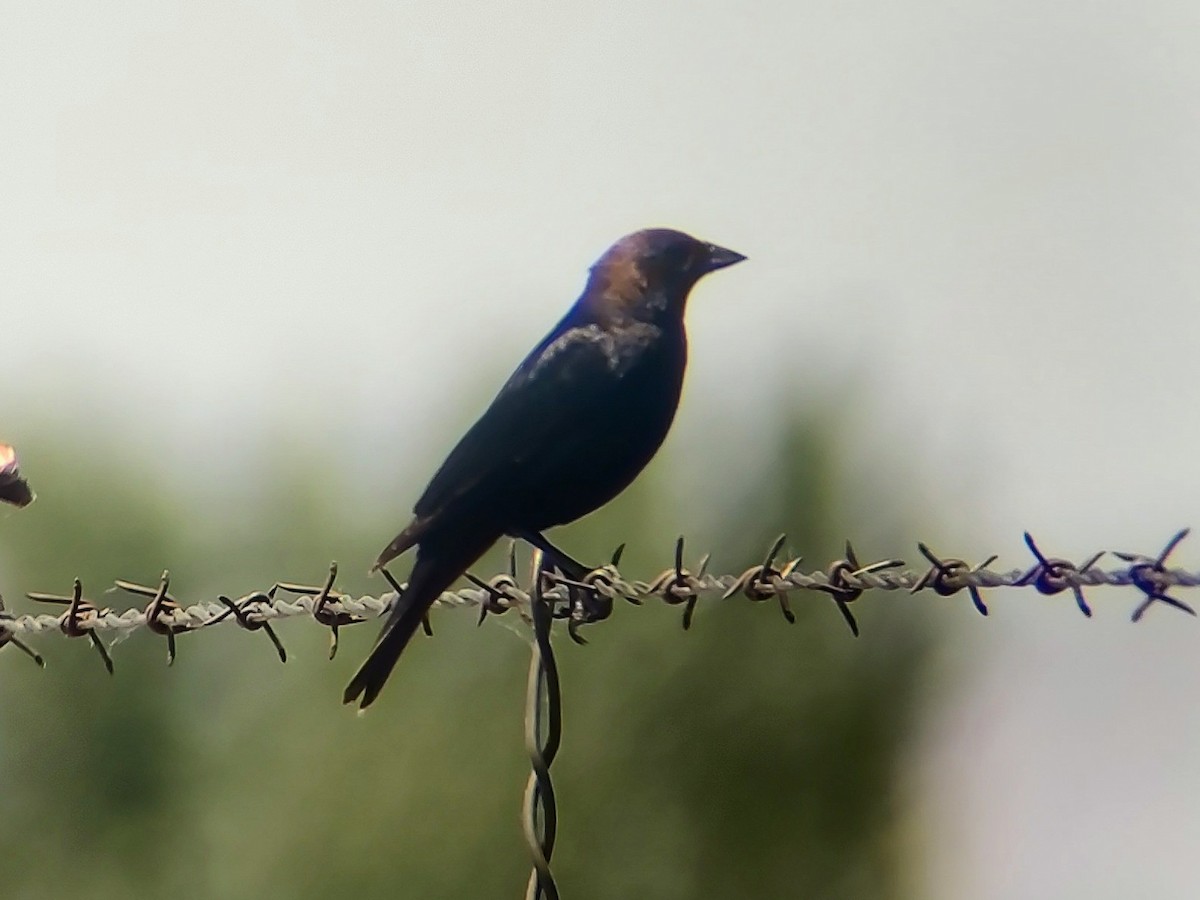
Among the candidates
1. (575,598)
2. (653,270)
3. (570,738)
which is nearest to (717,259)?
(653,270)

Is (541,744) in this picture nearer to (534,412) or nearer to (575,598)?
(575,598)

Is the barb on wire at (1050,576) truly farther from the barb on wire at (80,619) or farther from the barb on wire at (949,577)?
the barb on wire at (80,619)

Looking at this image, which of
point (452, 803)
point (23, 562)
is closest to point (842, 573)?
point (452, 803)

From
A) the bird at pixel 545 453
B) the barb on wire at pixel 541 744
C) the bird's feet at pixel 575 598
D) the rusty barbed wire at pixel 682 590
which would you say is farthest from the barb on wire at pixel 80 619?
the barb on wire at pixel 541 744

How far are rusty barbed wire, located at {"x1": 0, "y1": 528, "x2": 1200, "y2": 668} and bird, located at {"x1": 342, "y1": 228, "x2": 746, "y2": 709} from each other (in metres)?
0.12

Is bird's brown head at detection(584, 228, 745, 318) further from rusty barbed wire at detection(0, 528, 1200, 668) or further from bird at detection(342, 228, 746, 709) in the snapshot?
rusty barbed wire at detection(0, 528, 1200, 668)

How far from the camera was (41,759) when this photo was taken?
1748 centimetres

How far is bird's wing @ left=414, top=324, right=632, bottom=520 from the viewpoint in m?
3.07

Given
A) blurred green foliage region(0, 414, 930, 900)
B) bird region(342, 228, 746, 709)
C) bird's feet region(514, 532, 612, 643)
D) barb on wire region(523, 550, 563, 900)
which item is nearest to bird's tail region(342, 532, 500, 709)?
bird region(342, 228, 746, 709)

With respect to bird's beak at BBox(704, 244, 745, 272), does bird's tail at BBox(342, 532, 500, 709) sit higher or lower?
lower

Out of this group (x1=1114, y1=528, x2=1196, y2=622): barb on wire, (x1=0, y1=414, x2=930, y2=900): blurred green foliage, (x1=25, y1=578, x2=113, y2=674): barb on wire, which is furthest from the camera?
(x1=0, y1=414, x2=930, y2=900): blurred green foliage

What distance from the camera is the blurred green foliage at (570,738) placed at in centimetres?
1438

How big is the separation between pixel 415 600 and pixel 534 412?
48 cm

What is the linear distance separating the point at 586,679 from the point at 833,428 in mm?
4125
